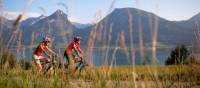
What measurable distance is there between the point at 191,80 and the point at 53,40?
10.1 feet

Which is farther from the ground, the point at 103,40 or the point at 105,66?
the point at 103,40

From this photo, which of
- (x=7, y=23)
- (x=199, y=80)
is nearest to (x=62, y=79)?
(x=7, y=23)

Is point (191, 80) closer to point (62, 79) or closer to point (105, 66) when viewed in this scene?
point (105, 66)

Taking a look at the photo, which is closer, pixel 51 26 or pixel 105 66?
pixel 105 66

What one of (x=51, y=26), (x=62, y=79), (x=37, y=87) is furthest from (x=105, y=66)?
(x=51, y=26)

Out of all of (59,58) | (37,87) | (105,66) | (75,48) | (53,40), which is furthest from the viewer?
(75,48)

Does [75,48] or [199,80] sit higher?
[75,48]

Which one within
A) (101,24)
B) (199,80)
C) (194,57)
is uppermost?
(101,24)

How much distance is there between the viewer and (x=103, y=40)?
21.3 ft

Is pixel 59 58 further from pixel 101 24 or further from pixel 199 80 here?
pixel 199 80

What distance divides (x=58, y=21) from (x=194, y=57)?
2374mm

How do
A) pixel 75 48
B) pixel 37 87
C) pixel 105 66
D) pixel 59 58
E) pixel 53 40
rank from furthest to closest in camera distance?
pixel 75 48 < pixel 53 40 < pixel 59 58 < pixel 105 66 < pixel 37 87

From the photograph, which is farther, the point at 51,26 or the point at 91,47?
the point at 51,26

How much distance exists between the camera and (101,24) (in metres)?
6.34
